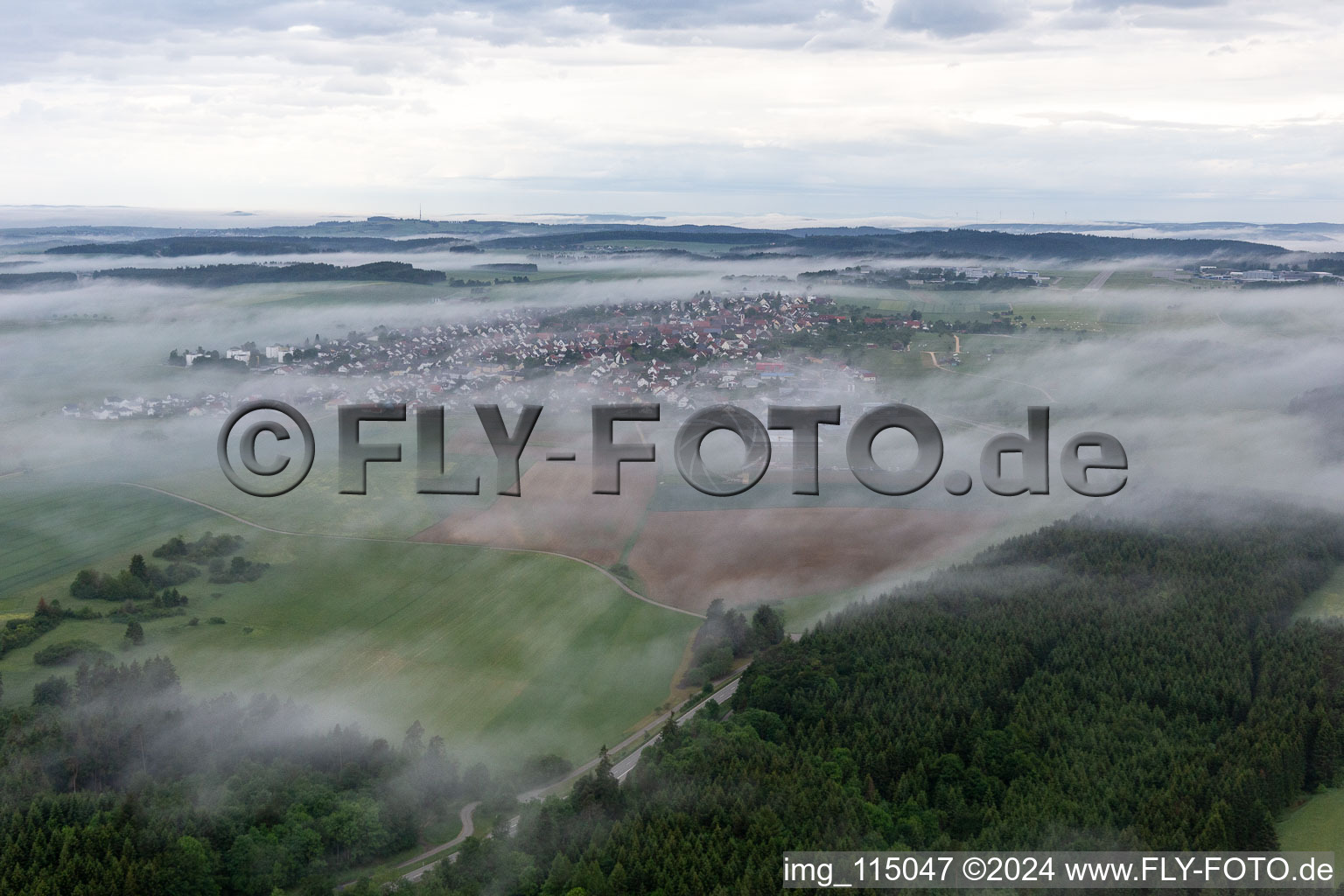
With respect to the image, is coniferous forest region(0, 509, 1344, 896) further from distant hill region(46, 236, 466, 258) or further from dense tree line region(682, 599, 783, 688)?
distant hill region(46, 236, 466, 258)

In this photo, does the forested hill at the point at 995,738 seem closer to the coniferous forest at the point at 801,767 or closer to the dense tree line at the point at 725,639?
the coniferous forest at the point at 801,767

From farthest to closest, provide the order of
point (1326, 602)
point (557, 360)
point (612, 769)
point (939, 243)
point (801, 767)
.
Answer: point (939, 243), point (557, 360), point (1326, 602), point (612, 769), point (801, 767)

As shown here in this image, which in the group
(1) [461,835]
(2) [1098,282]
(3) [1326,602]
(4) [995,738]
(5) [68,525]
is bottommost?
(1) [461,835]

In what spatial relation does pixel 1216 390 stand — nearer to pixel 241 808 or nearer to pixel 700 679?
pixel 700 679

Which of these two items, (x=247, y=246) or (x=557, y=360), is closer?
(x=557, y=360)

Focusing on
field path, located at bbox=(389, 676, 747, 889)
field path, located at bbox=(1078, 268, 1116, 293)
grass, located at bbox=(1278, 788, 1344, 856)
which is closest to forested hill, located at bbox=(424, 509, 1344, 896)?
grass, located at bbox=(1278, 788, 1344, 856)

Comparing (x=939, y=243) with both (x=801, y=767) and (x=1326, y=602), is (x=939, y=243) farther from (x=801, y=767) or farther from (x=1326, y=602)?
(x=801, y=767)

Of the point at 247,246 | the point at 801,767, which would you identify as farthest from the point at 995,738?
the point at 247,246

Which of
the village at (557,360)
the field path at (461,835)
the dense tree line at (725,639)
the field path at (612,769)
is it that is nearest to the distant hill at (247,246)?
the village at (557,360)
